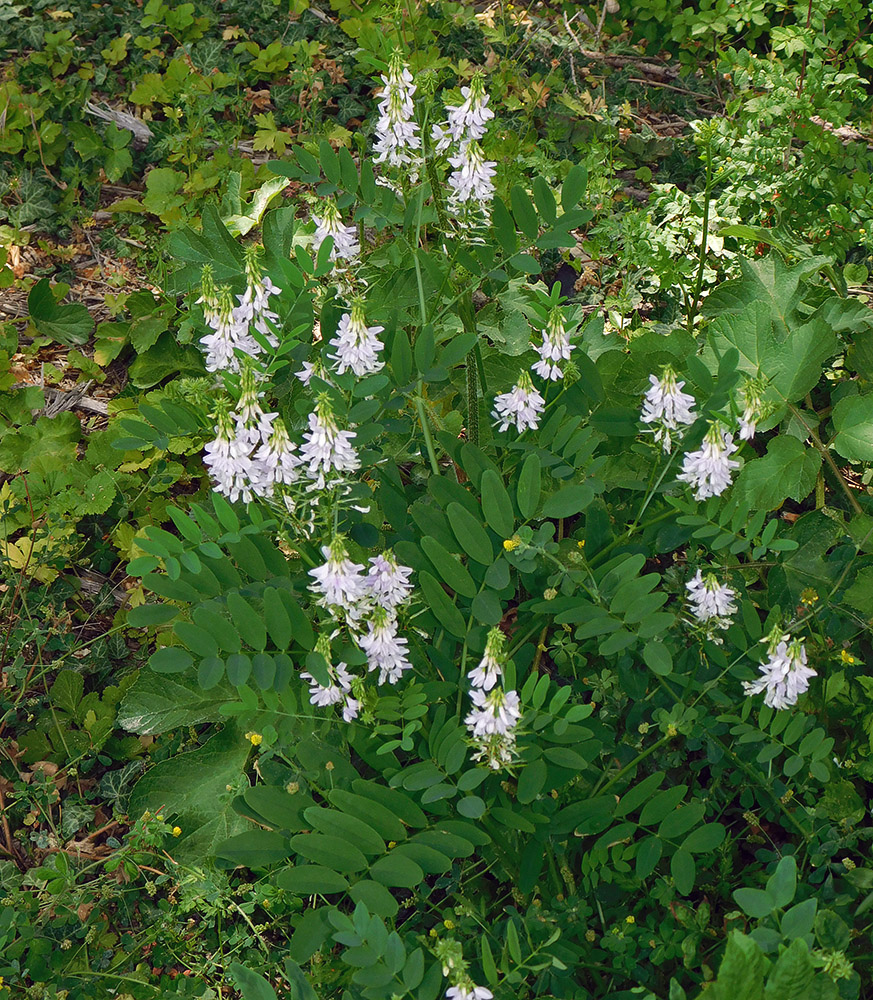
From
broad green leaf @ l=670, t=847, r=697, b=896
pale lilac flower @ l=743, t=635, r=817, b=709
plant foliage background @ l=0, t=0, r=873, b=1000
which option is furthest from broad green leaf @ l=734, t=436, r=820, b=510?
broad green leaf @ l=670, t=847, r=697, b=896

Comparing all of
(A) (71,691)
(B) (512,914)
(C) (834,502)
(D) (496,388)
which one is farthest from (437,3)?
(B) (512,914)

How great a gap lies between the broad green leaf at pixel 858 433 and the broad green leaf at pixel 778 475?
0.07 meters

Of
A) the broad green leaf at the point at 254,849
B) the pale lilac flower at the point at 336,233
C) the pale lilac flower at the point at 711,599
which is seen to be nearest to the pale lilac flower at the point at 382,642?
the broad green leaf at the point at 254,849

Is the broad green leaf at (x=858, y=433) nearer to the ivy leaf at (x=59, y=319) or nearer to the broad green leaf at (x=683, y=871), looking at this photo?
the broad green leaf at (x=683, y=871)

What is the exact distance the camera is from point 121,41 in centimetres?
443

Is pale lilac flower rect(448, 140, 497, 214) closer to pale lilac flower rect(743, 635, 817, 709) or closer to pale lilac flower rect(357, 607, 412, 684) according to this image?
pale lilac flower rect(357, 607, 412, 684)

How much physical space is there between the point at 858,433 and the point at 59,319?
269 centimetres

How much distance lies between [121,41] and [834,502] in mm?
3633

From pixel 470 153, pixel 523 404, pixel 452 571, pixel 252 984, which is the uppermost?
pixel 470 153

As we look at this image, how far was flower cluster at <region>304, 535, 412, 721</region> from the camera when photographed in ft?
5.76

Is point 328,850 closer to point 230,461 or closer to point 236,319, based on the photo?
point 230,461

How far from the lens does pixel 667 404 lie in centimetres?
200

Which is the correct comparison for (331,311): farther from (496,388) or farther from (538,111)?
(538,111)

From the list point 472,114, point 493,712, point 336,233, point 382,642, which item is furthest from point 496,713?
point 472,114
